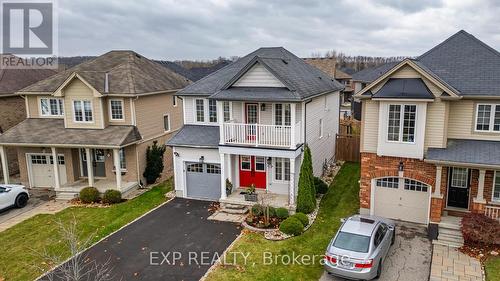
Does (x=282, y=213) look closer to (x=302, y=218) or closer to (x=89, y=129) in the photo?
(x=302, y=218)

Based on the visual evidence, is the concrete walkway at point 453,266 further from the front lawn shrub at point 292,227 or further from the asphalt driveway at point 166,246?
the asphalt driveway at point 166,246

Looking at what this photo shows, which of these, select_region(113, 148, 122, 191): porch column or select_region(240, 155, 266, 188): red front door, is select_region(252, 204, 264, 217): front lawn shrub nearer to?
select_region(240, 155, 266, 188): red front door

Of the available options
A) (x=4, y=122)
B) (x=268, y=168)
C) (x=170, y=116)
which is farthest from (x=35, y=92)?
(x=268, y=168)

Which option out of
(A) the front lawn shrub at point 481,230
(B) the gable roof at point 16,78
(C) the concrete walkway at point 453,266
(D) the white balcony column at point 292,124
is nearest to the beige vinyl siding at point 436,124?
(A) the front lawn shrub at point 481,230

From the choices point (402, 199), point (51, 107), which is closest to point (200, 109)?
point (51, 107)

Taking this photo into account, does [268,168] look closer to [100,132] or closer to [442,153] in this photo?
[442,153]

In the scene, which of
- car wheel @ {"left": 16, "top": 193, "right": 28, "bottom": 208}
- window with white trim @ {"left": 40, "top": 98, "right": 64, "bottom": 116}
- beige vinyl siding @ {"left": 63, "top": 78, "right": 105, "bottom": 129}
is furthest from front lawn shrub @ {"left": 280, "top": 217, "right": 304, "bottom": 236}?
window with white trim @ {"left": 40, "top": 98, "right": 64, "bottom": 116}
